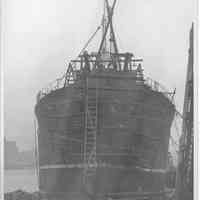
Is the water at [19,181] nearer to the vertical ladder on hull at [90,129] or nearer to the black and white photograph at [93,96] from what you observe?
the black and white photograph at [93,96]

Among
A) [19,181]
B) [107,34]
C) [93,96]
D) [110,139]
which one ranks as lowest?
[19,181]

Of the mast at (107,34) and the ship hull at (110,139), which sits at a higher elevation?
the mast at (107,34)

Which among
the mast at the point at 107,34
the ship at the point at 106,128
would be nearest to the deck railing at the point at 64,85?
the ship at the point at 106,128

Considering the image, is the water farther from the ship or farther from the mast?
the mast

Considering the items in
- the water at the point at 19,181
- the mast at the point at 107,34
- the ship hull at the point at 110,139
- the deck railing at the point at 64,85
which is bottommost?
the water at the point at 19,181

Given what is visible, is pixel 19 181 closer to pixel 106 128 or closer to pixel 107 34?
pixel 106 128

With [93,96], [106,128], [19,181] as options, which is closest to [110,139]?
[106,128]

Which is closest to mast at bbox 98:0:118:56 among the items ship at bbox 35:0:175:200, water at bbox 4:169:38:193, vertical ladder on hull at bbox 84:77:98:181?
ship at bbox 35:0:175:200
